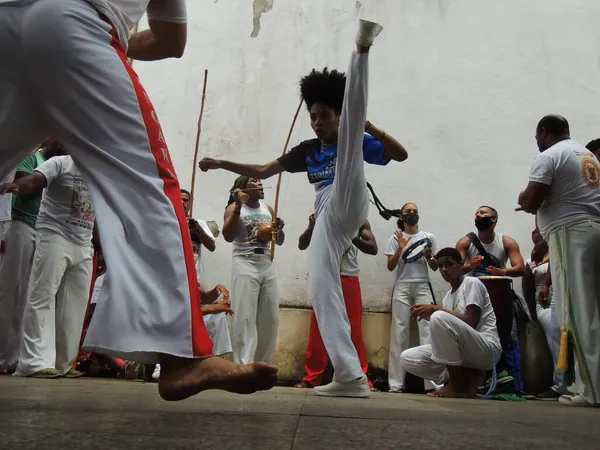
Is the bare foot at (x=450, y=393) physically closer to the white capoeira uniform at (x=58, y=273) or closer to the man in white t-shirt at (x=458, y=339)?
the man in white t-shirt at (x=458, y=339)

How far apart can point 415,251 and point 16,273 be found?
342cm

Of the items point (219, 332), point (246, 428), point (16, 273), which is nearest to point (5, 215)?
point (16, 273)

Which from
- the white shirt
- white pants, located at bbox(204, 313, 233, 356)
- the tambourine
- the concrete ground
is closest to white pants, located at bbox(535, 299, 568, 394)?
the tambourine

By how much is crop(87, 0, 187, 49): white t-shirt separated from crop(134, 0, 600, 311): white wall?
5175 millimetres

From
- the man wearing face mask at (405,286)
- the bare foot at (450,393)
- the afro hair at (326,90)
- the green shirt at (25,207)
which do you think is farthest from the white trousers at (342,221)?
the man wearing face mask at (405,286)

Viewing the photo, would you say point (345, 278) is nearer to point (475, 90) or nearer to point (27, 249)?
point (27, 249)

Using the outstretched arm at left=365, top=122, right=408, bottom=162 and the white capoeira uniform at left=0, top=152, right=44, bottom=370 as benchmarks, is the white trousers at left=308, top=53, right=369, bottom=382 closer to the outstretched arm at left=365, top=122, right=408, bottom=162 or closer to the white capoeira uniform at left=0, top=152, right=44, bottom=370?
the outstretched arm at left=365, top=122, right=408, bottom=162

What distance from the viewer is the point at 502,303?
5.12m

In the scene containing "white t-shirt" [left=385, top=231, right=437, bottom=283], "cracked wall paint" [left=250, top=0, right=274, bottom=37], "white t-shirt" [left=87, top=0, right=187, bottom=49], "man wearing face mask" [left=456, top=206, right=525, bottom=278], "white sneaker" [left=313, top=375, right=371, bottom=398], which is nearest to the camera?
"white t-shirt" [left=87, top=0, right=187, bottom=49]

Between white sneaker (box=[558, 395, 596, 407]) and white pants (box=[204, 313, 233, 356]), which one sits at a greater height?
white pants (box=[204, 313, 233, 356])

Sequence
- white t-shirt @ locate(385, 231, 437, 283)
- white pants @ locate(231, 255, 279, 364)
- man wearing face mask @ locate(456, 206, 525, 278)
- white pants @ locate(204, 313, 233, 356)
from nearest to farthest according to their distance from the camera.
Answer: white pants @ locate(204, 313, 233, 356) < white pants @ locate(231, 255, 279, 364) < man wearing face mask @ locate(456, 206, 525, 278) < white t-shirt @ locate(385, 231, 437, 283)

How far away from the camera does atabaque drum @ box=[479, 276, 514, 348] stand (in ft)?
16.8

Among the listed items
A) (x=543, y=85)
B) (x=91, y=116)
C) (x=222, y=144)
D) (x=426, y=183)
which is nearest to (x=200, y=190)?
(x=222, y=144)

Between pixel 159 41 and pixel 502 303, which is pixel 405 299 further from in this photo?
pixel 159 41
